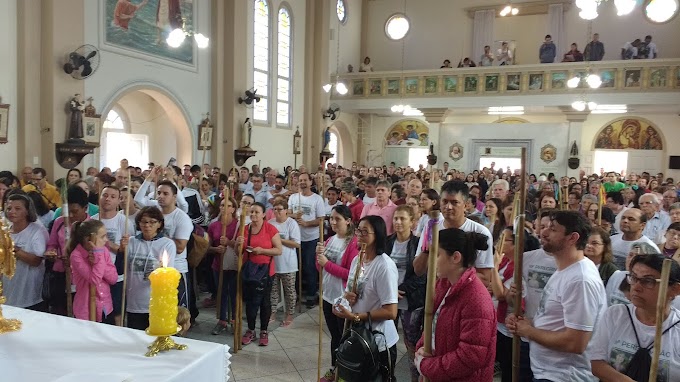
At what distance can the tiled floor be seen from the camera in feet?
14.8

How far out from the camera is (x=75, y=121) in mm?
10203

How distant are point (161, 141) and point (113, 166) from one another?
1745mm

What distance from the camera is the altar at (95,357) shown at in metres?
1.81

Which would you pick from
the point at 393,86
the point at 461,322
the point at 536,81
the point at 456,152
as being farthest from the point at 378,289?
the point at 456,152

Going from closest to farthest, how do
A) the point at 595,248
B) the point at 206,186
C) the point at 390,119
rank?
the point at 595,248 → the point at 206,186 → the point at 390,119

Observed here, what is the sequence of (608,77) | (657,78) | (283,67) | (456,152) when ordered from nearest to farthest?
(657,78), (608,77), (283,67), (456,152)

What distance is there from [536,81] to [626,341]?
16.5 meters

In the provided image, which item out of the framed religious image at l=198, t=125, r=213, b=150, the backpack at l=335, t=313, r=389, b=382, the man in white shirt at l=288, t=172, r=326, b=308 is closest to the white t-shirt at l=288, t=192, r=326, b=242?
the man in white shirt at l=288, t=172, r=326, b=308

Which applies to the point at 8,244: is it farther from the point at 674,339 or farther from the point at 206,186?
the point at 206,186

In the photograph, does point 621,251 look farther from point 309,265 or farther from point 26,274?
point 26,274

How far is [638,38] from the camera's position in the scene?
19.1 metres

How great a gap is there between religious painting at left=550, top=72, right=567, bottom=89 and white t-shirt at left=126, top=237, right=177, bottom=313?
52.6ft

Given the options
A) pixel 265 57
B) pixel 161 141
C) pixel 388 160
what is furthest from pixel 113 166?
pixel 388 160

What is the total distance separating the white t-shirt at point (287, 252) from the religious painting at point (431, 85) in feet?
46.2
